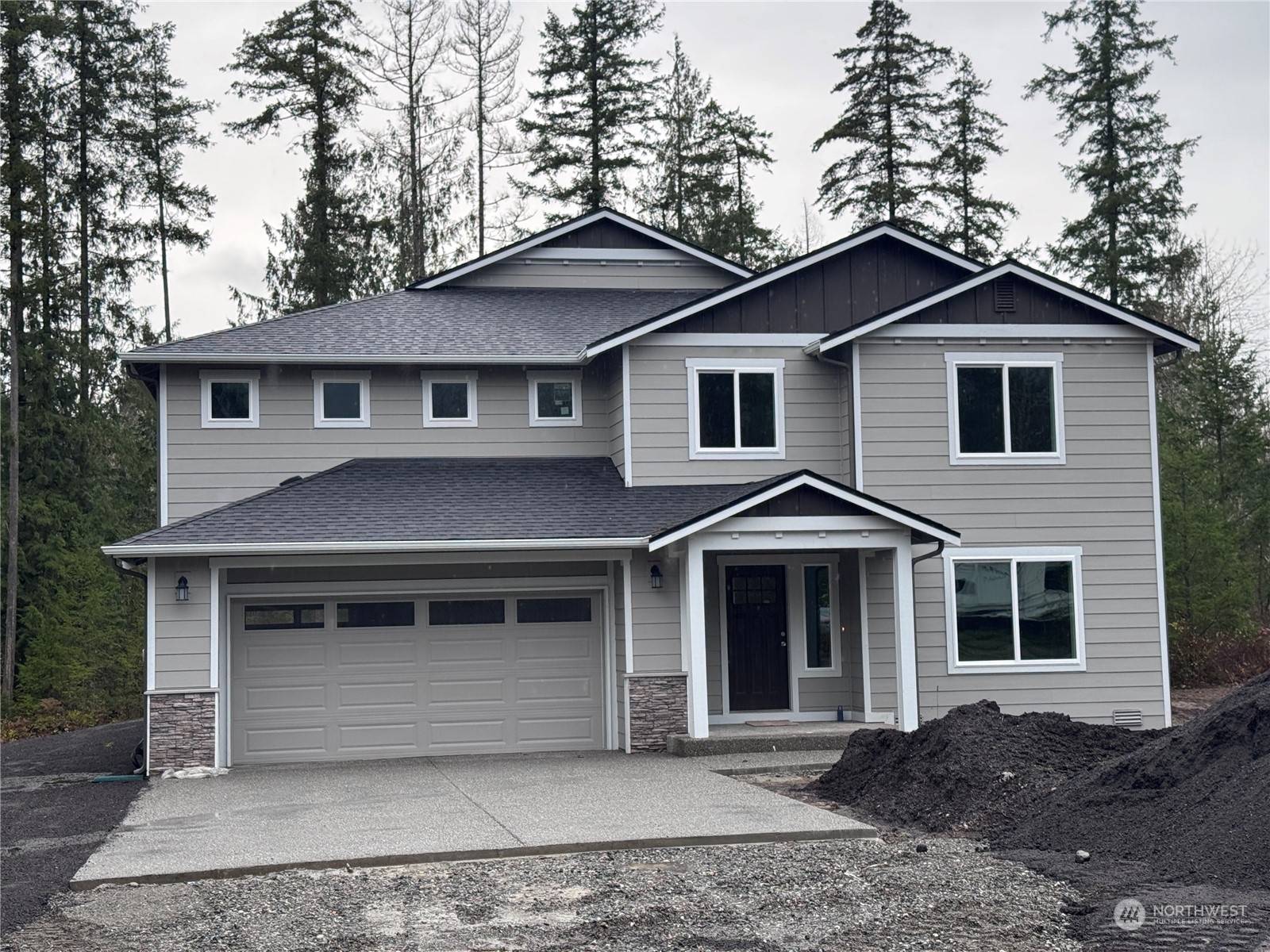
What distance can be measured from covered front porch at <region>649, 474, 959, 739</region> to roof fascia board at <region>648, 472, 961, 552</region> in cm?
2

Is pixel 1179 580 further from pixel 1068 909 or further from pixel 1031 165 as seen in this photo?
pixel 1068 909

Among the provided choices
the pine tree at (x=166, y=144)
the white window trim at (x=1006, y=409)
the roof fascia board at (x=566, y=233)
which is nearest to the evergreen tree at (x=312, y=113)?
the pine tree at (x=166, y=144)

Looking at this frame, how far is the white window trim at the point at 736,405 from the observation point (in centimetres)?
1670

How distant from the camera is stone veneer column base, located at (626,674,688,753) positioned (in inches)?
603

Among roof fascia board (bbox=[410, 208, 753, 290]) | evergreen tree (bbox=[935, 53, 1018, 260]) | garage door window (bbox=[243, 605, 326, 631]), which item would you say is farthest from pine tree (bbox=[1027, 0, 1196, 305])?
garage door window (bbox=[243, 605, 326, 631])

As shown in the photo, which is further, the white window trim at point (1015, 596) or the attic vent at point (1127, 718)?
the attic vent at point (1127, 718)

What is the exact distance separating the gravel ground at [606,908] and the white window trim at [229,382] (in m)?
9.22

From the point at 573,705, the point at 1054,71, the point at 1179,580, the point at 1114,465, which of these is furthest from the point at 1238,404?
the point at 573,705

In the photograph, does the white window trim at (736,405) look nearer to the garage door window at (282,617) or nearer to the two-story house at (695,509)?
the two-story house at (695,509)

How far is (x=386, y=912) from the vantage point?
7.54 m

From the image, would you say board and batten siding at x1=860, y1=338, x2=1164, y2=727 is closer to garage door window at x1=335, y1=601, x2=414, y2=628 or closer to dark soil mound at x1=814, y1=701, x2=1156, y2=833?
dark soil mound at x1=814, y1=701, x2=1156, y2=833

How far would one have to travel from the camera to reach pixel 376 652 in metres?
15.7

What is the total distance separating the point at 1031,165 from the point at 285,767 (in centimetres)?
2421

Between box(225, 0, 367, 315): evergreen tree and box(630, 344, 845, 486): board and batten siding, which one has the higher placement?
box(225, 0, 367, 315): evergreen tree
